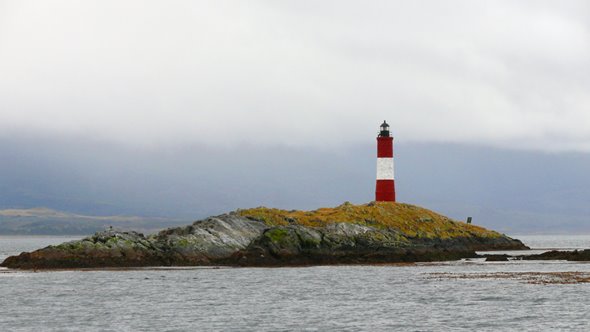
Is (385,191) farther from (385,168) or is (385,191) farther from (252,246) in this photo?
Result: (252,246)

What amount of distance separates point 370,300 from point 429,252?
39.6m

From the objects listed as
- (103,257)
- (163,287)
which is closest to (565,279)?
(163,287)

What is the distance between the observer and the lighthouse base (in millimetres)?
115062

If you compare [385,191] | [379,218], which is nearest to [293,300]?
[379,218]

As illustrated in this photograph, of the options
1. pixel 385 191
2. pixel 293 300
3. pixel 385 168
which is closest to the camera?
pixel 293 300

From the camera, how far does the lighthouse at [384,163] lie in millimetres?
114000

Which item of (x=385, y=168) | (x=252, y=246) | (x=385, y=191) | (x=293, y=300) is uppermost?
(x=385, y=168)

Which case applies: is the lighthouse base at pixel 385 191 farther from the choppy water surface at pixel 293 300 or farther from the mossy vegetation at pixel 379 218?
the choppy water surface at pixel 293 300

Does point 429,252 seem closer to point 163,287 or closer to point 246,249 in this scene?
point 246,249

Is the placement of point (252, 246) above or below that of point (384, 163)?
below

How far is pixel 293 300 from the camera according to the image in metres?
58.4

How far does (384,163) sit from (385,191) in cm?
378

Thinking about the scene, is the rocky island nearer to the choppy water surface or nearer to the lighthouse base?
the choppy water surface

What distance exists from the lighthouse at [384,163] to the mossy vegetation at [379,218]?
316cm
